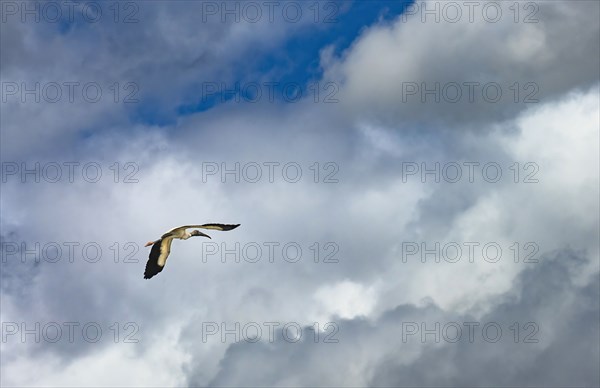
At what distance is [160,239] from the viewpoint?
7112 cm

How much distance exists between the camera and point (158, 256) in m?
72.6

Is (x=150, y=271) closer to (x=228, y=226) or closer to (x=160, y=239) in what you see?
(x=160, y=239)

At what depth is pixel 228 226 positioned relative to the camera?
6700cm

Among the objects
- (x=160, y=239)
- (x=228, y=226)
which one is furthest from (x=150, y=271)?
(x=228, y=226)

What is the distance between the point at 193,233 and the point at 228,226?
7532mm

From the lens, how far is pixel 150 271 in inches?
2822

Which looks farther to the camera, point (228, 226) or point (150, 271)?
point (150, 271)

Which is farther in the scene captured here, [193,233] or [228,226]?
[193,233]

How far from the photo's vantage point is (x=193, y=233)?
242 feet

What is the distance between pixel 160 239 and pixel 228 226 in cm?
710

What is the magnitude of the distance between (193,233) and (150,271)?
474 centimetres

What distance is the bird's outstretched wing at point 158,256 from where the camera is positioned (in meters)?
72.1

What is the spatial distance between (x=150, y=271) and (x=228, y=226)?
29.1 feet

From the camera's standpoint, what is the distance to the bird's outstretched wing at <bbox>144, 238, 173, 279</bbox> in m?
72.1
